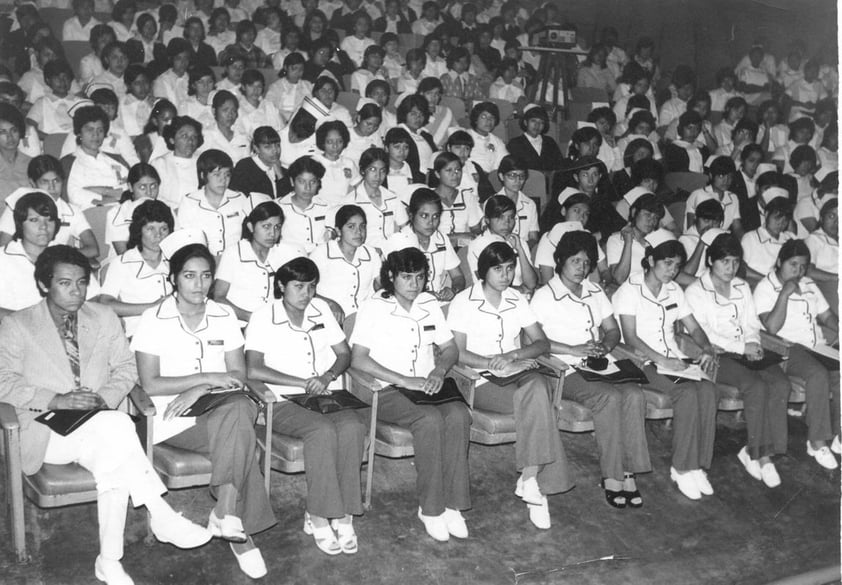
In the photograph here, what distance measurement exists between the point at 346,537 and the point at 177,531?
0.68 meters

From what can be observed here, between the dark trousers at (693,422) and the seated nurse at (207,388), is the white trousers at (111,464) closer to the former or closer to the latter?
the seated nurse at (207,388)

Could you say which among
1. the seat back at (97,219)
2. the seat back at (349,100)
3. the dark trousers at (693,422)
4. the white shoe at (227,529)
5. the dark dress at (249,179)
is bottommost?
the white shoe at (227,529)

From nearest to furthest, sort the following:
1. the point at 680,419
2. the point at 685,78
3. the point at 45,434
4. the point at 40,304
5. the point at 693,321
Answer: the point at 45,434, the point at 40,304, the point at 680,419, the point at 693,321, the point at 685,78

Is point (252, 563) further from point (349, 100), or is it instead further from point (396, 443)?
point (349, 100)

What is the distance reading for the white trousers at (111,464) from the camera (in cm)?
286

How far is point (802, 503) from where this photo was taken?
4.16 m

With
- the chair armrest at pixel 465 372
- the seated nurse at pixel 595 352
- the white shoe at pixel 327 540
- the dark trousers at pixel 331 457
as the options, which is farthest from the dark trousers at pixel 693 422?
the white shoe at pixel 327 540

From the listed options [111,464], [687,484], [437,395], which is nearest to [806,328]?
[687,484]

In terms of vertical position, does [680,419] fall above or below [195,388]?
below

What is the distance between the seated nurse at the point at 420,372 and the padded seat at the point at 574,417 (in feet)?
1.97

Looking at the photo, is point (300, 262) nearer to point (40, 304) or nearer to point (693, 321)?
point (40, 304)

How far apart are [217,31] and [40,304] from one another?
528 centimetres

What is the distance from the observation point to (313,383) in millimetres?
3469

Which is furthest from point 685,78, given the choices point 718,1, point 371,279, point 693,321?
point 371,279
